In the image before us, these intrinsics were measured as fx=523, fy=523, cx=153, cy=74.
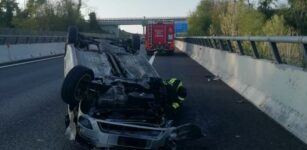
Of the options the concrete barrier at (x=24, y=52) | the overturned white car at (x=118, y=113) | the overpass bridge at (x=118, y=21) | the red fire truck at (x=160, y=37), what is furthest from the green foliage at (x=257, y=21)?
the overpass bridge at (x=118, y=21)

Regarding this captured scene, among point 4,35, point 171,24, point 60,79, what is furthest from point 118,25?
point 60,79

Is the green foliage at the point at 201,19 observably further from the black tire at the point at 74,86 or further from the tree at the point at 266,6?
the black tire at the point at 74,86

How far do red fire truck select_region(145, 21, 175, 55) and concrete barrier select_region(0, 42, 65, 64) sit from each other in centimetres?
887

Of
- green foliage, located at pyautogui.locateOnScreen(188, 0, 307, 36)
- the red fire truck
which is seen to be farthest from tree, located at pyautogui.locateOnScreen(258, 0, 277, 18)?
the red fire truck

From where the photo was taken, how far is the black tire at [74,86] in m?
6.54

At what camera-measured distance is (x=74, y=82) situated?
6574 millimetres

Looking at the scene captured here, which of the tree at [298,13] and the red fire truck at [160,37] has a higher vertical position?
the tree at [298,13]

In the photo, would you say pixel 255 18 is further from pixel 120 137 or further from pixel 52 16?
pixel 120 137

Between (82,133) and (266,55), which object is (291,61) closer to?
(266,55)

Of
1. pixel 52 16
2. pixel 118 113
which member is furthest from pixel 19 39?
Answer: pixel 52 16

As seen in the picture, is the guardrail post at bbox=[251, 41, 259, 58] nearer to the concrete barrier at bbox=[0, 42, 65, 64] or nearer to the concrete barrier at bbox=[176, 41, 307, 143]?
the concrete barrier at bbox=[176, 41, 307, 143]

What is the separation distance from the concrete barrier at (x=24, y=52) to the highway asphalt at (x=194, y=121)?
10.7 m

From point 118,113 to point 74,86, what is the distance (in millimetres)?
774

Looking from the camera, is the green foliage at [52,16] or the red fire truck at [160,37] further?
the green foliage at [52,16]
